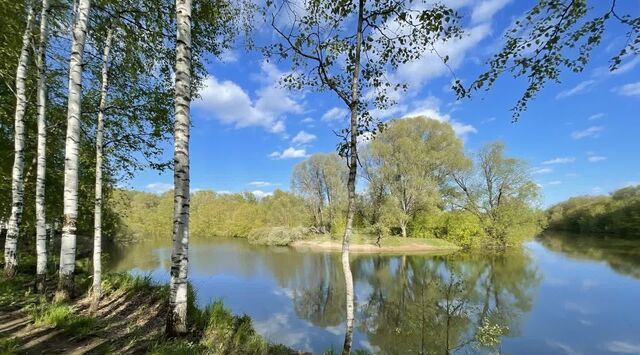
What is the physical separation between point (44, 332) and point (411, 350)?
738 cm

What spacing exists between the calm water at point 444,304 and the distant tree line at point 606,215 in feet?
93.1

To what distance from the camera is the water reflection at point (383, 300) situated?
9.05m

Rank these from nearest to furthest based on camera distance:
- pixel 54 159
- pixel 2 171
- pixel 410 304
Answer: pixel 2 171, pixel 54 159, pixel 410 304

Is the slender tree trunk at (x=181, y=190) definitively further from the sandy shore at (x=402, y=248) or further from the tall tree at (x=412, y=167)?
the tall tree at (x=412, y=167)

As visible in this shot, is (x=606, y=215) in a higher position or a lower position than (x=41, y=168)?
lower

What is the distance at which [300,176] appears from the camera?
43.6 metres

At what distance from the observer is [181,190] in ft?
14.4

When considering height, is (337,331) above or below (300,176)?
below

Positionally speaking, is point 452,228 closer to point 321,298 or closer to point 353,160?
point 321,298

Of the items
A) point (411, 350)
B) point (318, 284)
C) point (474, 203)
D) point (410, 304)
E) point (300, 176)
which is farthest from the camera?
point (300, 176)

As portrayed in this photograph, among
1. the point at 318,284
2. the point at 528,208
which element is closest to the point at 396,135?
the point at 528,208

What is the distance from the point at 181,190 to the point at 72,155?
2974 mm

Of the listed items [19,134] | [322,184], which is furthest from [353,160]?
[322,184]

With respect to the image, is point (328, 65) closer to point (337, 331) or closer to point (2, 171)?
point (337, 331)
